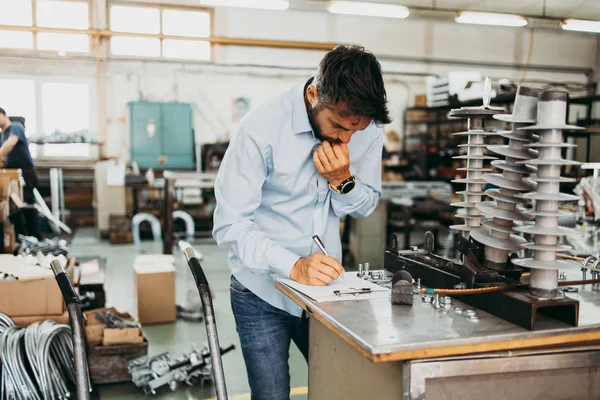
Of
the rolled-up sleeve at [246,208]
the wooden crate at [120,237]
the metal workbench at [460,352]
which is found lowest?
the wooden crate at [120,237]

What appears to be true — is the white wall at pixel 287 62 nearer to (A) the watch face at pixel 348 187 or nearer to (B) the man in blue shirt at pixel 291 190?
(B) the man in blue shirt at pixel 291 190

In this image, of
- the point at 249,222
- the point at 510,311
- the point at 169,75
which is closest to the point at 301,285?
the point at 249,222

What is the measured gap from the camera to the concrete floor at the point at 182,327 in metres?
2.65

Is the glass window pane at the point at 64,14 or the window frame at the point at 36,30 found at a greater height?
the glass window pane at the point at 64,14

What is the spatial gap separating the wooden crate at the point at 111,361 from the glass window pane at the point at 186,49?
6260 mm

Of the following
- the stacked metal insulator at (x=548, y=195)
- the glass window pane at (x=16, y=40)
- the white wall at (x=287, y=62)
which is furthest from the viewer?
the white wall at (x=287, y=62)

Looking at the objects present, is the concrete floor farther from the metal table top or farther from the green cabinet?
the green cabinet

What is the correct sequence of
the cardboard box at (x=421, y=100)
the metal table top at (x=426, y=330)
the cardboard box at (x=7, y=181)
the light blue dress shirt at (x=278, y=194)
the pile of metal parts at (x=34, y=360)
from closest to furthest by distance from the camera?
the metal table top at (x=426, y=330) < the light blue dress shirt at (x=278, y=194) < the pile of metal parts at (x=34, y=360) < the cardboard box at (x=7, y=181) < the cardboard box at (x=421, y=100)

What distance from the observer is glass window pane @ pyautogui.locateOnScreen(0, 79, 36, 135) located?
7766 mm

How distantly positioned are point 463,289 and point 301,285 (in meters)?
0.36

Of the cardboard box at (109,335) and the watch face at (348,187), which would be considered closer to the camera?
the watch face at (348,187)

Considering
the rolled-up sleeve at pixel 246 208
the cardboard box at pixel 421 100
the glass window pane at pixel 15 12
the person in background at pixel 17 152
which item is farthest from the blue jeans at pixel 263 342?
the cardboard box at pixel 421 100

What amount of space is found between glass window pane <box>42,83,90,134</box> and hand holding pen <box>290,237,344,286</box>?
7419 mm

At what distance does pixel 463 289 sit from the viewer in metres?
1.12
